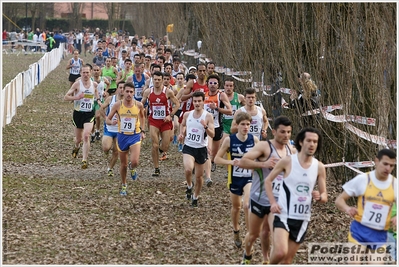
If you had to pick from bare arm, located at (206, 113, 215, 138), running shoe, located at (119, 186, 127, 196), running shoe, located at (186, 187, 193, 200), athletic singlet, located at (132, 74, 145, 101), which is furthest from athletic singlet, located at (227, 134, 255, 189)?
athletic singlet, located at (132, 74, 145, 101)

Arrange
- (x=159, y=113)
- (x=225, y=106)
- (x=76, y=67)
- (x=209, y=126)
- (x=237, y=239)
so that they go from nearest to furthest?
(x=237, y=239) < (x=209, y=126) < (x=225, y=106) < (x=159, y=113) < (x=76, y=67)

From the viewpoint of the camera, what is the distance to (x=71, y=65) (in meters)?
29.8

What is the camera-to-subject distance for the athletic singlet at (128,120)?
47.7 ft

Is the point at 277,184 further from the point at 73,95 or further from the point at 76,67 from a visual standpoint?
the point at 76,67

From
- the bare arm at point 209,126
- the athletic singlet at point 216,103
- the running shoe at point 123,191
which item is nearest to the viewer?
the bare arm at point 209,126

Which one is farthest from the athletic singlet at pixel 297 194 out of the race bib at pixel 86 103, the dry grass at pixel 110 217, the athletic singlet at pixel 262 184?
the race bib at pixel 86 103

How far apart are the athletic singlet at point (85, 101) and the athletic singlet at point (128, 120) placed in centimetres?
253

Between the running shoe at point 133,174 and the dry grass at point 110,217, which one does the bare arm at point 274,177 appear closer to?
the dry grass at point 110,217

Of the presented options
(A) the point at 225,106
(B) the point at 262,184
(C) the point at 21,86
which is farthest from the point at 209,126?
(C) the point at 21,86

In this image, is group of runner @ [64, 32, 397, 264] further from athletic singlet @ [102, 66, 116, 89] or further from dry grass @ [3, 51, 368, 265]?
athletic singlet @ [102, 66, 116, 89]

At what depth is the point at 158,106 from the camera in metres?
16.6

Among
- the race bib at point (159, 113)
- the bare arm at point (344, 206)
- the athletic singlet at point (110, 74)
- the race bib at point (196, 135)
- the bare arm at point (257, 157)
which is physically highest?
the bare arm at point (257, 157)

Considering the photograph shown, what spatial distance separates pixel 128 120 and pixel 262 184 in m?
5.57

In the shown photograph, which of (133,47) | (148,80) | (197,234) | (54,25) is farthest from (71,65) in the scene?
(54,25)
